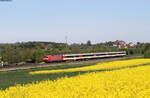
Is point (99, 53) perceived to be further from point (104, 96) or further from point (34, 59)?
point (104, 96)

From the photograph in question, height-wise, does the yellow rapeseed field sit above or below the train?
above

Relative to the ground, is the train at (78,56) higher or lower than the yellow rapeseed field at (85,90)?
lower

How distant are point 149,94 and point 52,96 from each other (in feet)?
8.72

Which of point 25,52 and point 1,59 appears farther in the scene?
point 25,52

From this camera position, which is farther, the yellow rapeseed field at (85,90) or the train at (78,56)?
the train at (78,56)

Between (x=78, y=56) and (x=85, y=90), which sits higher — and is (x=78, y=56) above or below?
below

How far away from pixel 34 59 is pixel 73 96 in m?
79.2

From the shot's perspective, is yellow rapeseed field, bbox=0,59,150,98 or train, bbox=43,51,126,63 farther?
train, bbox=43,51,126,63

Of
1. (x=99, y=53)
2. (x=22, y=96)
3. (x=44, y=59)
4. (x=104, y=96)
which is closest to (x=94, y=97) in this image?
(x=104, y=96)

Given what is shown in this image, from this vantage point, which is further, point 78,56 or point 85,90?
point 78,56

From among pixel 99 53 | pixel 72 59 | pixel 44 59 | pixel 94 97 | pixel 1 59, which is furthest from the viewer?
pixel 99 53

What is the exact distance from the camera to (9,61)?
81.0m

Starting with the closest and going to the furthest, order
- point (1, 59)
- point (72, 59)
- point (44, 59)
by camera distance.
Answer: point (1, 59) < point (44, 59) < point (72, 59)

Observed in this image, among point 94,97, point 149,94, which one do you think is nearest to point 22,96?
point 94,97
